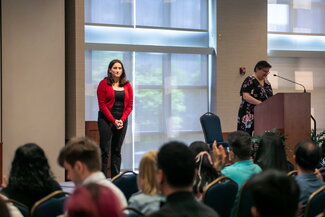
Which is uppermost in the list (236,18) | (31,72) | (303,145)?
(236,18)

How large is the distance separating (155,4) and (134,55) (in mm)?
987

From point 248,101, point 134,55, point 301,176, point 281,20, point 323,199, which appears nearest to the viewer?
point 323,199

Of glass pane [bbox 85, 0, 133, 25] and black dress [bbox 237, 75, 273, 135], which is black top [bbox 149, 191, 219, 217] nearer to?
black dress [bbox 237, 75, 273, 135]

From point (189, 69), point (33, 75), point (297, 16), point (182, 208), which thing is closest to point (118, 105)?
point (33, 75)

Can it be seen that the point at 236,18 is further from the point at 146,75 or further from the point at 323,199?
the point at 323,199

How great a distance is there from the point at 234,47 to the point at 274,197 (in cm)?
787

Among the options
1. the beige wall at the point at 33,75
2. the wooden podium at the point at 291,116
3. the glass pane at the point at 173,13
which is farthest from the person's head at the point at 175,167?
the glass pane at the point at 173,13

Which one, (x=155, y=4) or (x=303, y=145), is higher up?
(x=155, y=4)

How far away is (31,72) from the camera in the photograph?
23.5 ft

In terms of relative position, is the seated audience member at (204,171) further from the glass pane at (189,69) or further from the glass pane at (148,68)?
the glass pane at (189,69)

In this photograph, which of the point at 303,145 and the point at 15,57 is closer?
the point at 303,145

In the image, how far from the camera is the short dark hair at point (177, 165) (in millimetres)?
2127

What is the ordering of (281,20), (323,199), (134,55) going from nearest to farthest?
(323,199) < (134,55) < (281,20)

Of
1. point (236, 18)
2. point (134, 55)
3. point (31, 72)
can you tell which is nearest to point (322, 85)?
point (236, 18)
